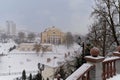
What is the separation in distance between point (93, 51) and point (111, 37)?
7.58 m

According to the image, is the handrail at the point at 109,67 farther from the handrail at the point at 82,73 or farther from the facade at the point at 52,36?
the facade at the point at 52,36

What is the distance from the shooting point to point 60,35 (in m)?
57.5

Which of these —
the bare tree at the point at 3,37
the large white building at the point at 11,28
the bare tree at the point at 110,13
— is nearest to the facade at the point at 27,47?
the bare tree at the point at 3,37

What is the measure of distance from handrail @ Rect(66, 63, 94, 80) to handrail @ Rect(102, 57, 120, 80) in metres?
0.49

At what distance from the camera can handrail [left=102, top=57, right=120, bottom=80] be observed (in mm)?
3340

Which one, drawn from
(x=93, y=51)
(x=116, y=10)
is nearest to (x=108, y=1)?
(x=116, y=10)

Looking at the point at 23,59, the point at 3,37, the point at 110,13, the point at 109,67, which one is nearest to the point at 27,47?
the point at 23,59

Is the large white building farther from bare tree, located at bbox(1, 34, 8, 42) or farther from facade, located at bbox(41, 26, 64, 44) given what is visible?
facade, located at bbox(41, 26, 64, 44)

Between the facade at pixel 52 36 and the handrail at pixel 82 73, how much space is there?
52234 mm

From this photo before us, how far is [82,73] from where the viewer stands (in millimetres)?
2670

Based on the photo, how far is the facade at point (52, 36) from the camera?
55.6 m

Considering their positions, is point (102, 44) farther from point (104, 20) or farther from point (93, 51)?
point (93, 51)

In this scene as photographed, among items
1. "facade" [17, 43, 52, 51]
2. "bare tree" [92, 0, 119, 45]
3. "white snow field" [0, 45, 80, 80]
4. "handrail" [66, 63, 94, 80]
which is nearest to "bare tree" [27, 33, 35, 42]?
"facade" [17, 43, 52, 51]

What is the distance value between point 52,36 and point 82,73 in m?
52.8
